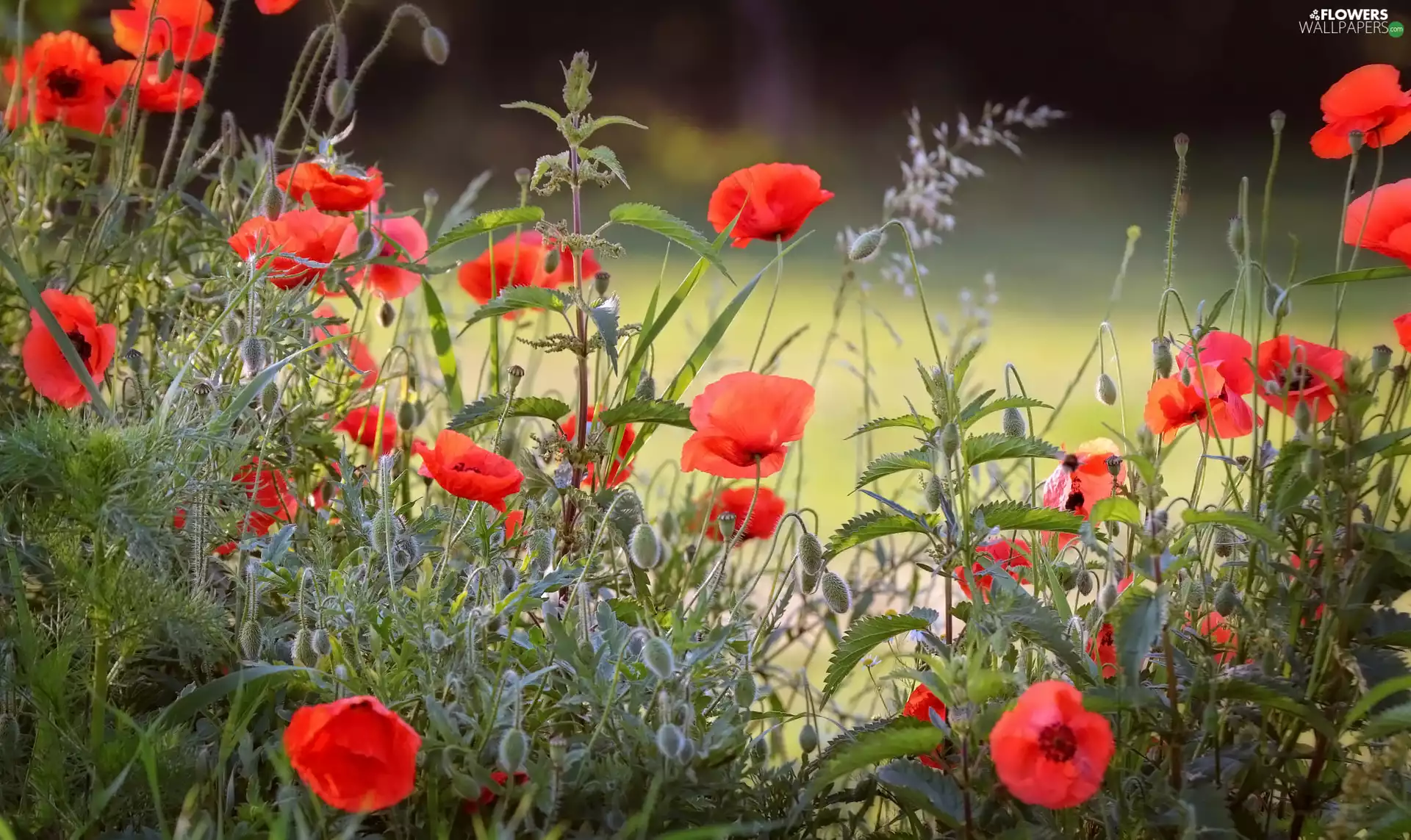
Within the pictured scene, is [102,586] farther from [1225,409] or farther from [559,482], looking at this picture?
[1225,409]

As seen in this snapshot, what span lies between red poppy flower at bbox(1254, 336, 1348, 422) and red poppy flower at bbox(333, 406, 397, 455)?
63 cm

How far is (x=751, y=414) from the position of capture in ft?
2.48

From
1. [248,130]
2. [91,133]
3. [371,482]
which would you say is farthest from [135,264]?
[248,130]

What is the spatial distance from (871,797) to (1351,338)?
107 inches

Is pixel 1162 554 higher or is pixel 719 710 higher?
pixel 1162 554

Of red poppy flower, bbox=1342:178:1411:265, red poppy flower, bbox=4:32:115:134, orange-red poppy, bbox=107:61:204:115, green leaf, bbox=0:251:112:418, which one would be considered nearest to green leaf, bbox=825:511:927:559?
red poppy flower, bbox=1342:178:1411:265

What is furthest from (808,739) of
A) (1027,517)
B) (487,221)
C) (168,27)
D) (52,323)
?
(168,27)

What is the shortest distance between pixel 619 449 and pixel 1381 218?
524 mm

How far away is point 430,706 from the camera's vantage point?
62 cm

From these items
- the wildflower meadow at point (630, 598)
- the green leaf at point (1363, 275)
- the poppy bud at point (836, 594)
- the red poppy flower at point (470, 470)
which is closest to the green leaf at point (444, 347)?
the wildflower meadow at point (630, 598)

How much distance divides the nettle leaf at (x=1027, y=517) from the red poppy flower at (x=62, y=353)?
58 cm

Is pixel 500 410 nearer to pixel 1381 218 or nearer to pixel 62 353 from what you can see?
pixel 62 353

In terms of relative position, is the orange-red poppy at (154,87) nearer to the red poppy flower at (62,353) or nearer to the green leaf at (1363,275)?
the red poppy flower at (62,353)

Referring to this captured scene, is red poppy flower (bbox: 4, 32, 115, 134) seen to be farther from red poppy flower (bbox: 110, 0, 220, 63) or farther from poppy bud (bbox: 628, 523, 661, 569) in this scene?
poppy bud (bbox: 628, 523, 661, 569)
